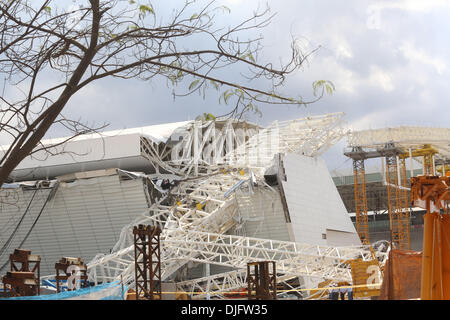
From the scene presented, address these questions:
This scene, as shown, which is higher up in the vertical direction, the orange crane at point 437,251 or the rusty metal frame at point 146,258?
the orange crane at point 437,251

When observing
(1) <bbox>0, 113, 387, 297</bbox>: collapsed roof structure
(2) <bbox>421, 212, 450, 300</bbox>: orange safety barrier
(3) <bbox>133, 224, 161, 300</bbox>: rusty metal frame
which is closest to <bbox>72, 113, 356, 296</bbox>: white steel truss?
(1) <bbox>0, 113, 387, 297</bbox>: collapsed roof structure

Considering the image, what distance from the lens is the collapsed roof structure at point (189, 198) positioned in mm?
50938

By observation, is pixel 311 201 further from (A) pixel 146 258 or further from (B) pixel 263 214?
(A) pixel 146 258

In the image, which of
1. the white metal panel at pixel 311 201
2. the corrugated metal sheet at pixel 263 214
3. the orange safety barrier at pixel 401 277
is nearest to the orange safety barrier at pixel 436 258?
the orange safety barrier at pixel 401 277

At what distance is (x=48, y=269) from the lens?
58.8 metres

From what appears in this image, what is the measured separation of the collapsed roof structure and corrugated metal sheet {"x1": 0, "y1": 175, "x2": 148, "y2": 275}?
0.09 m

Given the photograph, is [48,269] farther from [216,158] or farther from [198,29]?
[198,29]

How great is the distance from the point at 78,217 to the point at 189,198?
1065 centimetres

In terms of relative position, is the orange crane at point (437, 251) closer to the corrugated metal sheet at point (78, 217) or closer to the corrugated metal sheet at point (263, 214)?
the corrugated metal sheet at point (263, 214)

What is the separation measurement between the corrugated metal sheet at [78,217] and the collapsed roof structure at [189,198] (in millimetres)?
88
